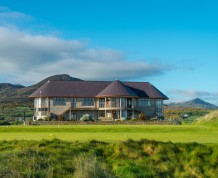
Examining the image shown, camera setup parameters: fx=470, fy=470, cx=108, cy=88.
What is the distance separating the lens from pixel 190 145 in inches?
732

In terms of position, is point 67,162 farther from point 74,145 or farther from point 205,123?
point 205,123

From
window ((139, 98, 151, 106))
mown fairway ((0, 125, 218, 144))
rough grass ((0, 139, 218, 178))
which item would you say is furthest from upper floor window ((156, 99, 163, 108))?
rough grass ((0, 139, 218, 178))

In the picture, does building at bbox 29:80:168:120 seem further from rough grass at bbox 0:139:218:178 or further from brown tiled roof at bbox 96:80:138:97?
rough grass at bbox 0:139:218:178

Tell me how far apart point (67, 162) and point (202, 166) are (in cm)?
516

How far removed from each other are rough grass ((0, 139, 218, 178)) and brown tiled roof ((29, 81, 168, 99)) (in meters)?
54.6

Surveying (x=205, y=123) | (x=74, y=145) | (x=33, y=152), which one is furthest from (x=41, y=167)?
(x=205, y=123)

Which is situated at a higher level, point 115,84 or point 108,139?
point 115,84

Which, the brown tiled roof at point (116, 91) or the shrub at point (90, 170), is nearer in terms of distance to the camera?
the shrub at point (90, 170)

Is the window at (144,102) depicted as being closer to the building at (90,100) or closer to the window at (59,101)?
the building at (90,100)

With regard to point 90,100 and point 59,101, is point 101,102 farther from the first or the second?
point 59,101

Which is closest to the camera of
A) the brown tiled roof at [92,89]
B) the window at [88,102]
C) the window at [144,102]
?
the brown tiled roof at [92,89]

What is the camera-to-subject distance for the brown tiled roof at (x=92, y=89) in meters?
75.7

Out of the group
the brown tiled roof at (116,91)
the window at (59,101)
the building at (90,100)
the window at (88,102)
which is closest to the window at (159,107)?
the building at (90,100)

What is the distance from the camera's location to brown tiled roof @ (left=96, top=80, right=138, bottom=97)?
7356cm
